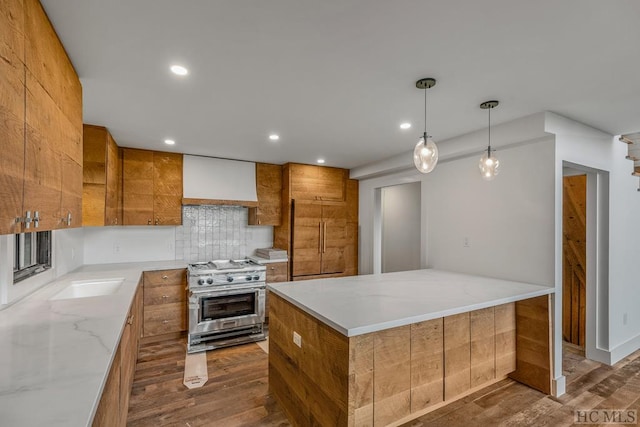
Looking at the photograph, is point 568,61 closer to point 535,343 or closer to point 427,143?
point 427,143

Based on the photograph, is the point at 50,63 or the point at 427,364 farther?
the point at 427,364

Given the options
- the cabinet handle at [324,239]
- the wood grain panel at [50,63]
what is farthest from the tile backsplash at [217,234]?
the wood grain panel at [50,63]

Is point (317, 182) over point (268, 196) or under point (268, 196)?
over

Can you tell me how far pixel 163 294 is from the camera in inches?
141

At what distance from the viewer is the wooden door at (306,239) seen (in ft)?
14.6

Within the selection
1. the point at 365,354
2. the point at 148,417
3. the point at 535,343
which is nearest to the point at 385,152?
the point at 535,343

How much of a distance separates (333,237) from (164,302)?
2.48 m

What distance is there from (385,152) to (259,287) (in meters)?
2.37

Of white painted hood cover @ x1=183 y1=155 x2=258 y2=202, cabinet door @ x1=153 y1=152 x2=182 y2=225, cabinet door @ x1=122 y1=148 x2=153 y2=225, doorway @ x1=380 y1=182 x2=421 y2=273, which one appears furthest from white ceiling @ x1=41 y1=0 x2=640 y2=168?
doorway @ x1=380 y1=182 x2=421 y2=273

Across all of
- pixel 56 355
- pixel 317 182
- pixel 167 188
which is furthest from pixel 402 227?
pixel 56 355

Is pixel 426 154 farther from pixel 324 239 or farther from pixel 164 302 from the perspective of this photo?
pixel 164 302

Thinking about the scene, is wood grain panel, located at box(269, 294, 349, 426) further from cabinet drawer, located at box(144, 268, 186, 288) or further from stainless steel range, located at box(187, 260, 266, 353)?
cabinet drawer, located at box(144, 268, 186, 288)

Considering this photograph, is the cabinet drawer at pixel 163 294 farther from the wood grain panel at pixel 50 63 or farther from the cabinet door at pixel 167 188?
the wood grain panel at pixel 50 63

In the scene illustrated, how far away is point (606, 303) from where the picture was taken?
10.0ft
